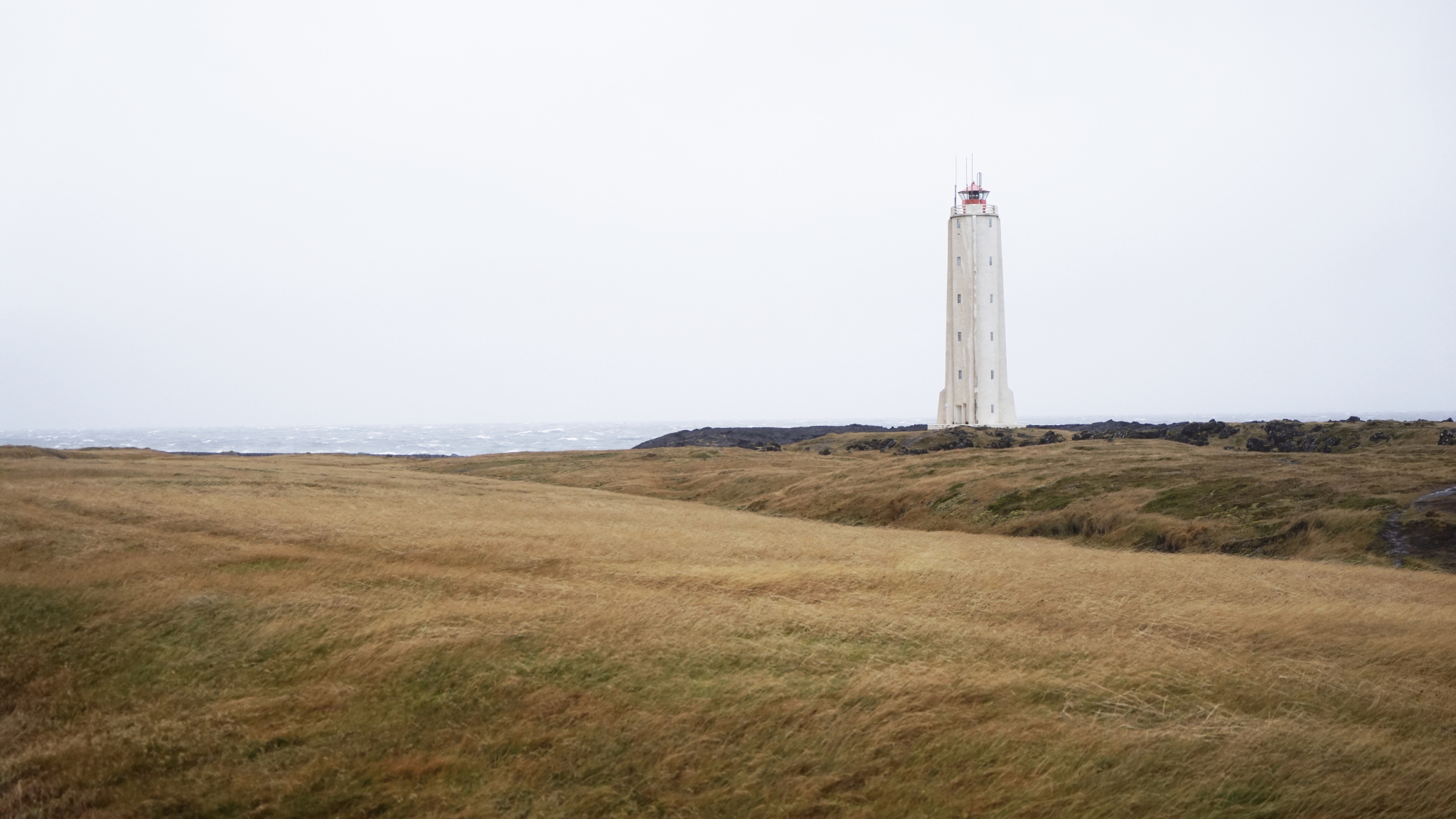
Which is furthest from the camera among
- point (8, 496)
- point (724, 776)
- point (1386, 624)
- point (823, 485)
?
point (823, 485)

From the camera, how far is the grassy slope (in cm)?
2641

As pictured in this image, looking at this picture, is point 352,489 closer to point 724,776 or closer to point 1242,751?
point 724,776

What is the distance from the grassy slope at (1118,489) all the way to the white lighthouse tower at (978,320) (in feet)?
75.0

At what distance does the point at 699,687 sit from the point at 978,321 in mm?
73283

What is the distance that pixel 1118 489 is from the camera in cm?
3466

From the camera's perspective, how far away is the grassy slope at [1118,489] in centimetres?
2641

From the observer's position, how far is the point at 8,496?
2627cm

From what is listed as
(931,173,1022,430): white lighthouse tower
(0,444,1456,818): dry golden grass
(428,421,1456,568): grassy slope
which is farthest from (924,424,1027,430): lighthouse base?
(0,444,1456,818): dry golden grass

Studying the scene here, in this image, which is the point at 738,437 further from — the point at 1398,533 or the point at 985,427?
the point at 1398,533

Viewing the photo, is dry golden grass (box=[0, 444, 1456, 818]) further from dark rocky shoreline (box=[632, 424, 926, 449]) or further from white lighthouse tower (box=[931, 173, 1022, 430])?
dark rocky shoreline (box=[632, 424, 926, 449])

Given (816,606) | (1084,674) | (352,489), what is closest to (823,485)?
(352,489)

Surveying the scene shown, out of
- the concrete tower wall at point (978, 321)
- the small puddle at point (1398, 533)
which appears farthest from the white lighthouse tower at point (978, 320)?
the small puddle at point (1398, 533)

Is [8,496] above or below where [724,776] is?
above

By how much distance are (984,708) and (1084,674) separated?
1.83 m
